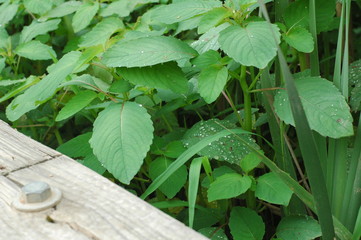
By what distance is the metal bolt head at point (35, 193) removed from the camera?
0.96 meters

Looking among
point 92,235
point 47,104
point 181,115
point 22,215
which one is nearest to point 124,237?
point 92,235

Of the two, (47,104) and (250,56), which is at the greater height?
(250,56)

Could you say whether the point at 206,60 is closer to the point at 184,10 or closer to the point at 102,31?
the point at 184,10

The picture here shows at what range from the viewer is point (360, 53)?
112 inches

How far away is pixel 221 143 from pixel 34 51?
0.89 metres

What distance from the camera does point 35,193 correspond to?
96 cm

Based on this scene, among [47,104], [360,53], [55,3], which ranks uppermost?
[55,3]

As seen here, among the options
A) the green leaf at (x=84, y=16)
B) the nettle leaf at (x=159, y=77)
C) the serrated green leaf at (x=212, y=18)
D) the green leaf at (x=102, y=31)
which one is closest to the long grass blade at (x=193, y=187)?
the nettle leaf at (x=159, y=77)

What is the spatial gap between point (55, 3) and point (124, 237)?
5.98 ft

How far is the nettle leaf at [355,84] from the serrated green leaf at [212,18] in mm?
422

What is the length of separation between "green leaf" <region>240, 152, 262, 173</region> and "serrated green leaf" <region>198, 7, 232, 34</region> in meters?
0.35

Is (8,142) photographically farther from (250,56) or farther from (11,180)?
(250,56)

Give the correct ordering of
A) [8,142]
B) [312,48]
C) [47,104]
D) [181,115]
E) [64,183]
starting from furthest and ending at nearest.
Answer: [181,115]
[47,104]
[312,48]
[8,142]
[64,183]

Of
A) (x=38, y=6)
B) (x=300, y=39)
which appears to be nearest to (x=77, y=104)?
(x=300, y=39)
